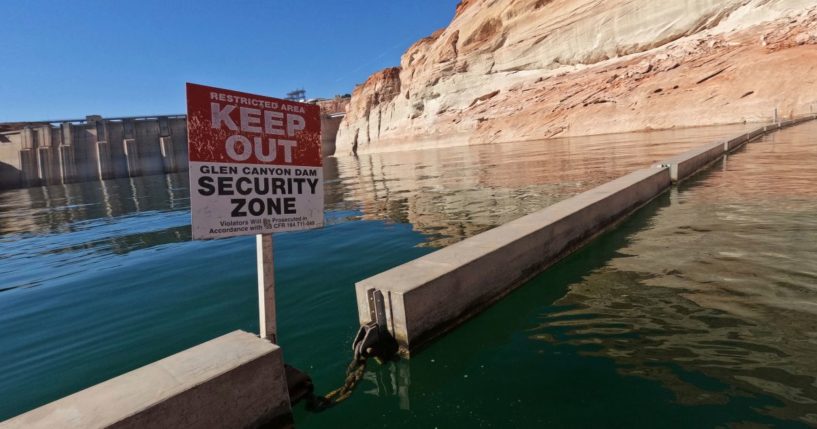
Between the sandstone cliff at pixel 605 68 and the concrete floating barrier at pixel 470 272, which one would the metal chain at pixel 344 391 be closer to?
the concrete floating barrier at pixel 470 272

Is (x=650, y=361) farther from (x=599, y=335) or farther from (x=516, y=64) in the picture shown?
(x=516, y=64)

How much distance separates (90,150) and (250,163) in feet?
334

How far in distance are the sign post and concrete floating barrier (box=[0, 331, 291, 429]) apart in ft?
1.62

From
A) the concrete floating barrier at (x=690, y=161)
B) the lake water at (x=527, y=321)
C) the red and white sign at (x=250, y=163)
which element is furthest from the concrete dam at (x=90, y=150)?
the red and white sign at (x=250, y=163)

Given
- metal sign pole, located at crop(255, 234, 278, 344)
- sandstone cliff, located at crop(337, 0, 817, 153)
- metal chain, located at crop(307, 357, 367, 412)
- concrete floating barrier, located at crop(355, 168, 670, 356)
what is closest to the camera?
metal chain, located at crop(307, 357, 367, 412)

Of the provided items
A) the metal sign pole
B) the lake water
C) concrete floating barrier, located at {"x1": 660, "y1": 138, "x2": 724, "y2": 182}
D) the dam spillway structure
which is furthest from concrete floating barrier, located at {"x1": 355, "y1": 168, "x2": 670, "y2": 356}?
the dam spillway structure

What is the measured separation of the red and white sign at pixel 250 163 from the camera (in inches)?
111

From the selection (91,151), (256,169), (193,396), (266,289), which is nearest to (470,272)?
(266,289)

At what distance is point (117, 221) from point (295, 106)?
52.9ft

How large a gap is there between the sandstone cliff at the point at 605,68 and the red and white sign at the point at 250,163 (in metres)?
44.9

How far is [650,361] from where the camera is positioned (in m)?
3.20

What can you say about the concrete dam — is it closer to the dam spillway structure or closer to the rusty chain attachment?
the dam spillway structure

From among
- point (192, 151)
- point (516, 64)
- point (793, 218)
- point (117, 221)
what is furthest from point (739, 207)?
point (516, 64)

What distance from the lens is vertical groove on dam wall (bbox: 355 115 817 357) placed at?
11.9 ft
